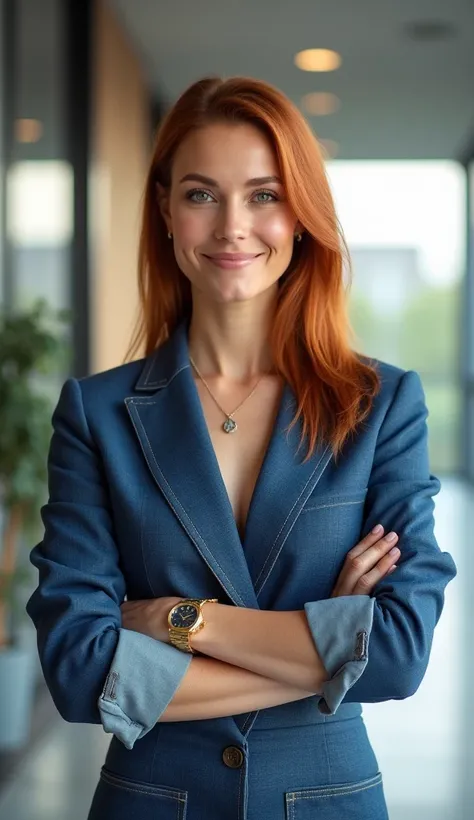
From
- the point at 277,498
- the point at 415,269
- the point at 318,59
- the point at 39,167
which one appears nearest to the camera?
the point at 277,498

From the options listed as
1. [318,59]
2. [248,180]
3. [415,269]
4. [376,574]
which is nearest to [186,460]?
[376,574]

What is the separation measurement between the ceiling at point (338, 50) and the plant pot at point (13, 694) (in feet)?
15.6

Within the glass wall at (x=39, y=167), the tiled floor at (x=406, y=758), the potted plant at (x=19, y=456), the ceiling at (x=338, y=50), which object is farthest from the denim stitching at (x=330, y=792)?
the ceiling at (x=338, y=50)

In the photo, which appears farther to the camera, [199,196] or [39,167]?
[39,167]

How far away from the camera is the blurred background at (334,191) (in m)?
4.47

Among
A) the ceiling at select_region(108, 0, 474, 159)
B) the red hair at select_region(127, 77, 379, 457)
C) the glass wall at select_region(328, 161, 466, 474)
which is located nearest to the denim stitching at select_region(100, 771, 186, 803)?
the red hair at select_region(127, 77, 379, 457)

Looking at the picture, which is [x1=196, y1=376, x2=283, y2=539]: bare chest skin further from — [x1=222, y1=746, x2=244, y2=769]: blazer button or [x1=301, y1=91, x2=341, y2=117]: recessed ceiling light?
[x1=301, y1=91, x2=341, y2=117]: recessed ceiling light

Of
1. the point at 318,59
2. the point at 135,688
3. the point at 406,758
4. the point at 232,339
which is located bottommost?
the point at 406,758

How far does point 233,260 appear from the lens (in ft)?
6.03

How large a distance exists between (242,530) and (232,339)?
340 mm

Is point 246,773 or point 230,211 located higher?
point 230,211

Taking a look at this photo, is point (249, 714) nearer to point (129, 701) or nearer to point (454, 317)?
point (129, 701)

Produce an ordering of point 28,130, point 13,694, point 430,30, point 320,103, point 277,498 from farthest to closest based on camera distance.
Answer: point 320,103, point 430,30, point 28,130, point 13,694, point 277,498

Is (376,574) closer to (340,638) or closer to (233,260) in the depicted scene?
(340,638)
